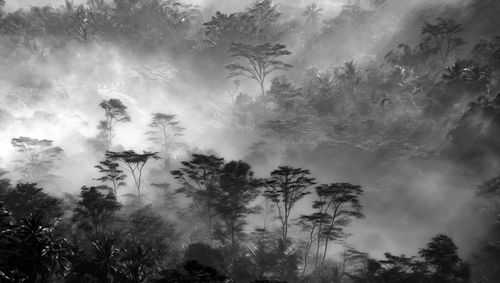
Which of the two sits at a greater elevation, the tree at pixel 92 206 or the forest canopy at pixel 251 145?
the forest canopy at pixel 251 145

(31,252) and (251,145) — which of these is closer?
(31,252)

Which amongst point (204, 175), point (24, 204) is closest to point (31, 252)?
point (24, 204)

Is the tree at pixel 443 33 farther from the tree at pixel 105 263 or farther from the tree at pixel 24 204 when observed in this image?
the tree at pixel 24 204

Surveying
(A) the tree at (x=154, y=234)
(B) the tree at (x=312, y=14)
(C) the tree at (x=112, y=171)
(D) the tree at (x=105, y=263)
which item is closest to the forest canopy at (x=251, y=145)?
(D) the tree at (x=105, y=263)

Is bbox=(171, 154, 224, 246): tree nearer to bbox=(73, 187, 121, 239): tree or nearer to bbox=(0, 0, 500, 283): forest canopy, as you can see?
bbox=(0, 0, 500, 283): forest canopy

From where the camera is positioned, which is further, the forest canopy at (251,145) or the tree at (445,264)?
the forest canopy at (251,145)

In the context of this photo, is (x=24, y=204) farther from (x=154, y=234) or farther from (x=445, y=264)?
(x=445, y=264)

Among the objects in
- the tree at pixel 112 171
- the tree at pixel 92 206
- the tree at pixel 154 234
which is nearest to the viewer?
the tree at pixel 92 206

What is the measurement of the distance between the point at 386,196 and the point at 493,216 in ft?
44.0

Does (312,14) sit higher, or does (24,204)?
(312,14)

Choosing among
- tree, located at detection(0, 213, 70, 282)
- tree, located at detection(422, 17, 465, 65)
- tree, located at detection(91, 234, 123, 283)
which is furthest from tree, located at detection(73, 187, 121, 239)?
tree, located at detection(422, 17, 465, 65)

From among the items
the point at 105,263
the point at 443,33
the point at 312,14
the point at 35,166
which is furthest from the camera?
the point at 312,14

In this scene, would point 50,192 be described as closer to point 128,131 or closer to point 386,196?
point 128,131

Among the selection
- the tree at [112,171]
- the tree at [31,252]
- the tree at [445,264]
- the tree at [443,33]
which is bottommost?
the tree at [31,252]
